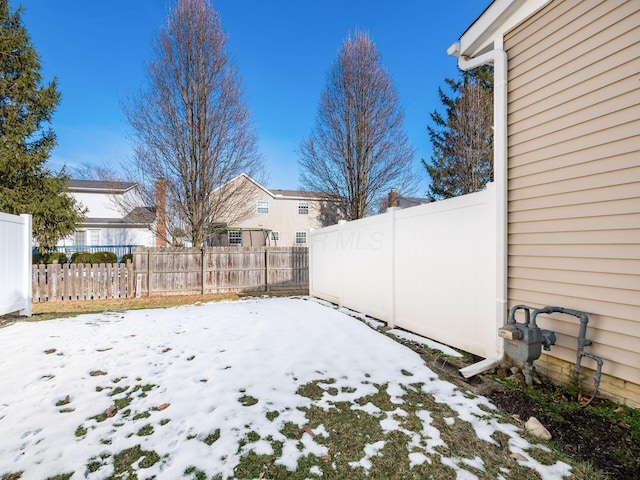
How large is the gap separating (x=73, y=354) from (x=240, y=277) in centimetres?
727

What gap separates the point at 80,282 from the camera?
29.0 ft

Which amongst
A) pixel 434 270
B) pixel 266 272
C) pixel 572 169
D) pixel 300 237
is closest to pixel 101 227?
pixel 300 237

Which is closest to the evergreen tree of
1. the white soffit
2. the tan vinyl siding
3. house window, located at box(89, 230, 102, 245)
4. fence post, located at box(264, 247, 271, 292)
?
fence post, located at box(264, 247, 271, 292)

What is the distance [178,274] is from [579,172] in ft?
34.5

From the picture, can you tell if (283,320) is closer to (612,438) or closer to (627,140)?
Answer: (612,438)

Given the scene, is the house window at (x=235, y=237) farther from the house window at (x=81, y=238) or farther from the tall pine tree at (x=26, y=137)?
the tall pine tree at (x=26, y=137)

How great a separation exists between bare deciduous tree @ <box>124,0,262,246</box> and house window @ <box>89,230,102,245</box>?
8947 millimetres

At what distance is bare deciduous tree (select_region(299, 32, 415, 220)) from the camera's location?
13484 mm

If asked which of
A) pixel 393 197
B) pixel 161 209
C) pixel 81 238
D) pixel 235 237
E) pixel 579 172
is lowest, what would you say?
pixel 81 238

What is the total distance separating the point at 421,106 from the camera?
16.5 metres

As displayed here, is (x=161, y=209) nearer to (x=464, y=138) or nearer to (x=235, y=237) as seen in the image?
(x=235, y=237)

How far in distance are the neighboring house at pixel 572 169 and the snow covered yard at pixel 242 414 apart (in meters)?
1.09

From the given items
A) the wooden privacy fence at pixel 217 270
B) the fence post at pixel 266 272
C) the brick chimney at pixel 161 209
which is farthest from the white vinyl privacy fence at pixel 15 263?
the fence post at pixel 266 272

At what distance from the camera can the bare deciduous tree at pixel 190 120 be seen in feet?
35.4
